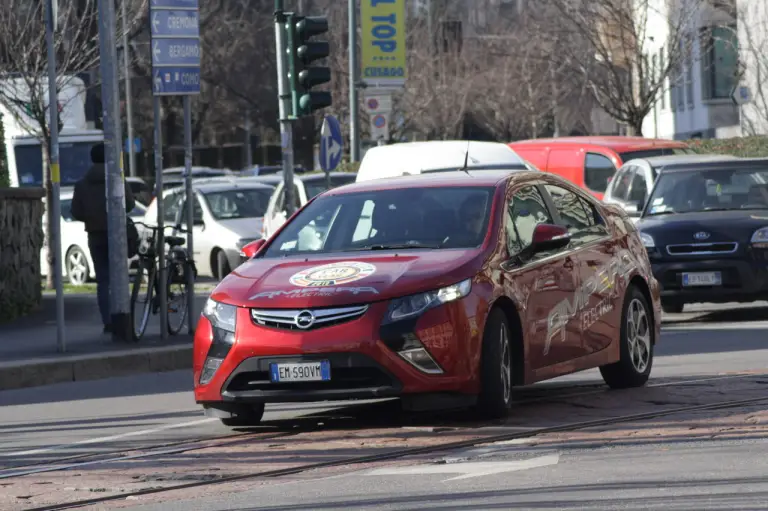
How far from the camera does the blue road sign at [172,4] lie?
663 inches

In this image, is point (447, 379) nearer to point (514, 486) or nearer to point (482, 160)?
point (514, 486)

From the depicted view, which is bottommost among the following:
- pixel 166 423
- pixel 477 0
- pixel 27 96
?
pixel 166 423

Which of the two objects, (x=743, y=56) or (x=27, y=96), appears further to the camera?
(x=743, y=56)

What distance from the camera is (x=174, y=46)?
16.9m

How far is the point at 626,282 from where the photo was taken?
1199 cm

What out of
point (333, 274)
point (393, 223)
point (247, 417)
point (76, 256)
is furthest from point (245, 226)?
point (333, 274)

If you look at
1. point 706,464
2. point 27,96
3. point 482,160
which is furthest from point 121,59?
point 706,464

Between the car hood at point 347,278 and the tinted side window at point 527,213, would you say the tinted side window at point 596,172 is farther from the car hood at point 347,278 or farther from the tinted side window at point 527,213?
the car hood at point 347,278

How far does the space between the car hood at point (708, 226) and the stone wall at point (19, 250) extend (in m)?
6.84

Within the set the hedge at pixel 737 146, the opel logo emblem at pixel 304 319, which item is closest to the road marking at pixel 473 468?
the opel logo emblem at pixel 304 319

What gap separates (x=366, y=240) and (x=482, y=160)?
33.2ft

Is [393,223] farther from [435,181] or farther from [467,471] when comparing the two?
[467,471]

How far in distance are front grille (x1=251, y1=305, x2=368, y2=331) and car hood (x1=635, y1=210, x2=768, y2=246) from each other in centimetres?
900

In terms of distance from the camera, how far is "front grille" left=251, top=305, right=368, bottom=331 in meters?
9.72
